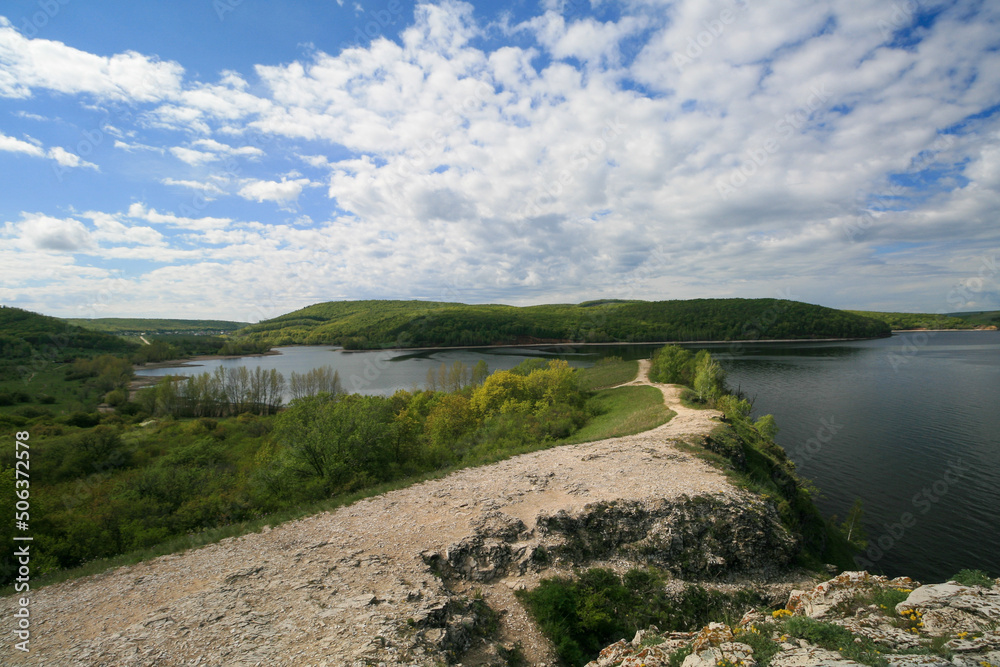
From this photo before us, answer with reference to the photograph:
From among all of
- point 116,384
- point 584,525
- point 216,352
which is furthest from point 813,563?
point 216,352

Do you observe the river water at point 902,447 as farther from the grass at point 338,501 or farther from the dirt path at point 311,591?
the dirt path at point 311,591

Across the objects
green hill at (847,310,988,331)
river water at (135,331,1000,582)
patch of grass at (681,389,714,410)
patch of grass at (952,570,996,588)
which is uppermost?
green hill at (847,310,988,331)

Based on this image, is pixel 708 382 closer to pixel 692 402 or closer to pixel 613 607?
pixel 692 402

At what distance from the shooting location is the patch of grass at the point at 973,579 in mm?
8281

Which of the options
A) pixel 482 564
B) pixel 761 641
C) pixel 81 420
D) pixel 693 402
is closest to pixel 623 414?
pixel 693 402

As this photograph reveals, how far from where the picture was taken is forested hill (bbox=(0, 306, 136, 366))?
7644cm

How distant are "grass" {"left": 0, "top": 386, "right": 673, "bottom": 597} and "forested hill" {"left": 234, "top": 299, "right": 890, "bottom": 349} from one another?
4572 inches

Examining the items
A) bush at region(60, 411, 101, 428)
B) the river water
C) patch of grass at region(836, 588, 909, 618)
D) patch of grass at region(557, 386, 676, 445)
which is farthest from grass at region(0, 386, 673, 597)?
bush at region(60, 411, 101, 428)

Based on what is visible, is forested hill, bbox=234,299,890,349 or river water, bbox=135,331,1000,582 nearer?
river water, bbox=135,331,1000,582

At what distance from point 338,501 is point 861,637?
51.2 feet

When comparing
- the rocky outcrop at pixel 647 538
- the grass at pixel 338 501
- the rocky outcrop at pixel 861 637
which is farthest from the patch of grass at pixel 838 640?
the grass at pixel 338 501

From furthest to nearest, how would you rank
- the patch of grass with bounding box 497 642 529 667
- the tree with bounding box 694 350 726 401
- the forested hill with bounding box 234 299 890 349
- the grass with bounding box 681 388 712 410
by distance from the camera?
the forested hill with bounding box 234 299 890 349 < the tree with bounding box 694 350 726 401 < the grass with bounding box 681 388 712 410 < the patch of grass with bounding box 497 642 529 667

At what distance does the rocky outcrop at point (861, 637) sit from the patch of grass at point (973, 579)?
0.45 ft

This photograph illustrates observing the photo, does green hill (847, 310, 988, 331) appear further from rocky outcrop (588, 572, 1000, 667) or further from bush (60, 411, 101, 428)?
bush (60, 411, 101, 428)
